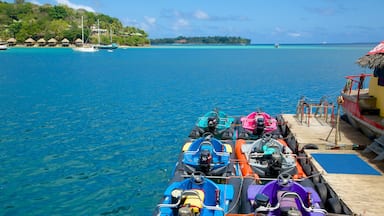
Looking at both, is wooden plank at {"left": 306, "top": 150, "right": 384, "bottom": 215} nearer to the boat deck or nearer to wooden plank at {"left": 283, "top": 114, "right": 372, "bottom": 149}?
the boat deck

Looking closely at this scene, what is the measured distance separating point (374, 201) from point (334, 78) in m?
45.3

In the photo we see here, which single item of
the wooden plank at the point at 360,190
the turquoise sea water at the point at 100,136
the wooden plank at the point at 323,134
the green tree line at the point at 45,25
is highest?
the green tree line at the point at 45,25

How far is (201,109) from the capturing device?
95.1 feet

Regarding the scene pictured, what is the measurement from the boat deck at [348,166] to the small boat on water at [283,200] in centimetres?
60

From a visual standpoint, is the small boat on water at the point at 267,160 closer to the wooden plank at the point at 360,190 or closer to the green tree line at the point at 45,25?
the wooden plank at the point at 360,190

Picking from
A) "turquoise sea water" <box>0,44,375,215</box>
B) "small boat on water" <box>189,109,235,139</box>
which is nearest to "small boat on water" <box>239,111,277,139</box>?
"small boat on water" <box>189,109,235,139</box>

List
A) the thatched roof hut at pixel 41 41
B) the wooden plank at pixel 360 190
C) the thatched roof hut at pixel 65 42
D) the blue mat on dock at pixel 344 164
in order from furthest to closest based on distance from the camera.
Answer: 1. the thatched roof hut at pixel 41 41
2. the thatched roof hut at pixel 65 42
3. the blue mat on dock at pixel 344 164
4. the wooden plank at pixel 360 190

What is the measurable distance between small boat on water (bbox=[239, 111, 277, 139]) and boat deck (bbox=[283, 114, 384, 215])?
118 cm

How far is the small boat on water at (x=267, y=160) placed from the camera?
11.0 meters

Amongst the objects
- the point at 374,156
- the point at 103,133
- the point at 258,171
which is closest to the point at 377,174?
the point at 374,156

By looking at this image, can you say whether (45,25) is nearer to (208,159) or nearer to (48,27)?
(48,27)

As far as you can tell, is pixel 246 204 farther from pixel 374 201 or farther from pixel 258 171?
pixel 374 201

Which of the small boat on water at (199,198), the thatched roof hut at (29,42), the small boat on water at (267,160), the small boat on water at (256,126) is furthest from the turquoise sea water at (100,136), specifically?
the thatched roof hut at (29,42)

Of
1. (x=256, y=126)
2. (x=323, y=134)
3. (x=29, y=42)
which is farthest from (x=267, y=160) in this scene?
(x=29, y=42)
